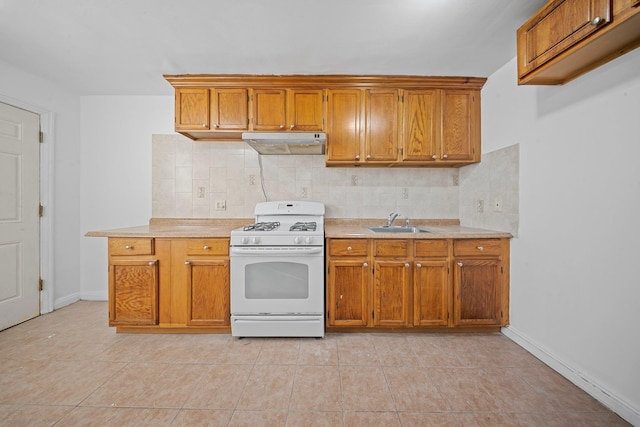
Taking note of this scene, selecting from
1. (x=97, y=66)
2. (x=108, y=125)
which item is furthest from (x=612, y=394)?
(x=108, y=125)

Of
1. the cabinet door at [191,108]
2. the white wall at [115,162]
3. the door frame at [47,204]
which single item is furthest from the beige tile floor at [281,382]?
the cabinet door at [191,108]

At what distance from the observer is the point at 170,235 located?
2.39 m

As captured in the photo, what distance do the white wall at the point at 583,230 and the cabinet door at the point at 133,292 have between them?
3025 millimetres

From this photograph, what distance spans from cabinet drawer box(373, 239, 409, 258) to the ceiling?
1.54m

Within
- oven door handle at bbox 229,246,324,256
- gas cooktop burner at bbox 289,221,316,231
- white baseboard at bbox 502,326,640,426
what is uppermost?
gas cooktop burner at bbox 289,221,316,231

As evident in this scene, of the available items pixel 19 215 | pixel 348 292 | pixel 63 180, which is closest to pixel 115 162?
pixel 63 180

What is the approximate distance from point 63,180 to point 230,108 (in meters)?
2.05

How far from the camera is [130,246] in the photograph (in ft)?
7.86

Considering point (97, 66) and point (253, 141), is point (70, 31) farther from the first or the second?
point (253, 141)

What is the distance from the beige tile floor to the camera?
4.93 feet

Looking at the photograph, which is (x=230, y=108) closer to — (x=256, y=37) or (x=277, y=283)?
(x=256, y=37)

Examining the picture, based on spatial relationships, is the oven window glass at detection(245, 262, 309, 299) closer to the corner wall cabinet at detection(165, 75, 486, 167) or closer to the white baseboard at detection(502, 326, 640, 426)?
the corner wall cabinet at detection(165, 75, 486, 167)

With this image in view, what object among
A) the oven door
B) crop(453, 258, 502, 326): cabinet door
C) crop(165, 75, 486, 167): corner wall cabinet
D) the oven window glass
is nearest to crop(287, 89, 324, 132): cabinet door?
crop(165, 75, 486, 167): corner wall cabinet

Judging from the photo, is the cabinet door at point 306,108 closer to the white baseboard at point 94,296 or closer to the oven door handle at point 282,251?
the oven door handle at point 282,251
